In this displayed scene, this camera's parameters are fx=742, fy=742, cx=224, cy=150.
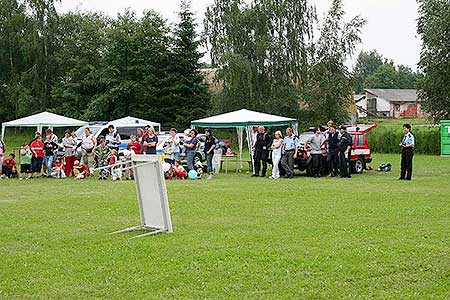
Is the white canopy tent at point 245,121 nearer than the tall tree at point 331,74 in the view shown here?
Yes

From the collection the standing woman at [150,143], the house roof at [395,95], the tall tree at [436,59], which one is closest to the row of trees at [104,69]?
the tall tree at [436,59]

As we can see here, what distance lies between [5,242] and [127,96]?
145ft

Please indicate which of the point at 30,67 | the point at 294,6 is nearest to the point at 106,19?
the point at 30,67

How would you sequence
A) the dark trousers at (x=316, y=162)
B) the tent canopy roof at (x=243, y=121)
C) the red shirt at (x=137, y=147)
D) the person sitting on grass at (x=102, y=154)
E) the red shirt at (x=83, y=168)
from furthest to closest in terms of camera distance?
the tent canopy roof at (x=243, y=121)
the red shirt at (x=83, y=168)
the person sitting on grass at (x=102, y=154)
the dark trousers at (x=316, y=162)
the red shirt at (x=137, y=147)

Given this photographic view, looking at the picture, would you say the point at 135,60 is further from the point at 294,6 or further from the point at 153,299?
the point at 153,299

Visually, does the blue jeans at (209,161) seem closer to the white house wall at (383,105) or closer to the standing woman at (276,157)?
the standing woman at (276,157)

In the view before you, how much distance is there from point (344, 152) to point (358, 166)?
2.51 meters

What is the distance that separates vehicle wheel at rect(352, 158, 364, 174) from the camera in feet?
85.7

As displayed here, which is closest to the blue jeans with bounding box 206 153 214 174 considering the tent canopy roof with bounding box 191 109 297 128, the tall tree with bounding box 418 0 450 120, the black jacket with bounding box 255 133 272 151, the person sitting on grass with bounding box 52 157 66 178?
the black jacket with bounding box 255 133 272 151

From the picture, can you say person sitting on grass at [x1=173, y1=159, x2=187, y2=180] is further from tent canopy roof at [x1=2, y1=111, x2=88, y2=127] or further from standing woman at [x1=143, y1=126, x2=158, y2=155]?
tent canopy roof at [x1=2, y1=111, x2=88, y2=127]

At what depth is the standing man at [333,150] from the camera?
24.0 meters

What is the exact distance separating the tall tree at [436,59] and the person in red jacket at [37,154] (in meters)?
27.8

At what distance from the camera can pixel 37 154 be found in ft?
81.5

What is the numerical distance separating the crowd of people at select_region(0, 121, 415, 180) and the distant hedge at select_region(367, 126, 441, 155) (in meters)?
17.5
